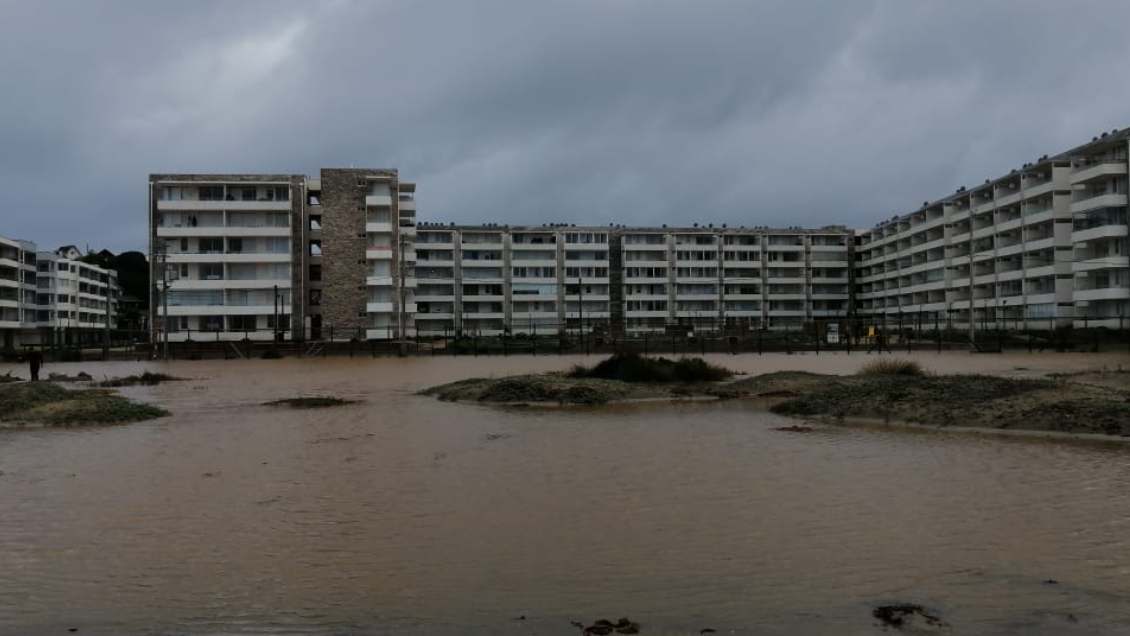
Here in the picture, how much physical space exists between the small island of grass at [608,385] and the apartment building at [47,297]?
69.4 meters

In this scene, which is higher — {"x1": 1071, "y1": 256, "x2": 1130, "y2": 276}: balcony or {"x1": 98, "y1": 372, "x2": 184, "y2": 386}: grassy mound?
{"x1": 1071, "y1": 256, "x2": 1130, "y2": 276}: balcony

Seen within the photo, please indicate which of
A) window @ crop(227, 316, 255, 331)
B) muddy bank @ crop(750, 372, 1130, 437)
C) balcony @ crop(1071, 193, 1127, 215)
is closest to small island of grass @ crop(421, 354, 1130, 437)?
muddy bank @ crop(750, 372, 1130, 437)

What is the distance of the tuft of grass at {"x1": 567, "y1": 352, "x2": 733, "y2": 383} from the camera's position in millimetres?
26219

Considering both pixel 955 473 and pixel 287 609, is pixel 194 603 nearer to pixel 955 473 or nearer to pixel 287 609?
pixel 287 609

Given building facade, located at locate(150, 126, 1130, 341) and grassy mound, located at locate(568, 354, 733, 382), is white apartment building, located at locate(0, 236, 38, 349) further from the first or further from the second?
grassy mound, located at locate(568, 354, 733, 382)

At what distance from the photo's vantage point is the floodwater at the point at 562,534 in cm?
575

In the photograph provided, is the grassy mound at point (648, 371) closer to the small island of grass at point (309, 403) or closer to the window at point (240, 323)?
the small island of grass at point (309, 403)

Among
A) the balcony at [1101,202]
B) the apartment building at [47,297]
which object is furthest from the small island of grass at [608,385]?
the apartment building at [47,297]

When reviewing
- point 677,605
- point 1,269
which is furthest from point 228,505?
point 1,269

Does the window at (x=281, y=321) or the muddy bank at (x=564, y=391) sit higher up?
the window at (x=281, y=321)

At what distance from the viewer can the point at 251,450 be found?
13906 mm

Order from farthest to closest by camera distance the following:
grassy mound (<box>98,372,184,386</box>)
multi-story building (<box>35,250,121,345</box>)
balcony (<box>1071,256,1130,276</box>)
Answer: multi-story building (<box>35,250,121,345</box>)
balcony (<box>1071,256,1130,276</box>)
grassy mound (<box>98,372,184,386</box>)

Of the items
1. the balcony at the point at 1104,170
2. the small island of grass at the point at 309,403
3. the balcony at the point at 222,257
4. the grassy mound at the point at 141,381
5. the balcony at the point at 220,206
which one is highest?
the balcony at the point at 1104,170

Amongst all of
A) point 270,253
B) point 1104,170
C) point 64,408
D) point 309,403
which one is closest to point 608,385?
point 309,403
